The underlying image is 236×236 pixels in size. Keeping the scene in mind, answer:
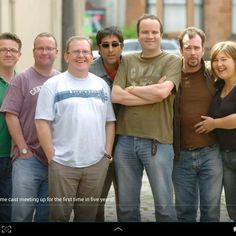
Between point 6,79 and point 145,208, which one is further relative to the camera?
point 6,79

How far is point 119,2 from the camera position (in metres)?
3.09

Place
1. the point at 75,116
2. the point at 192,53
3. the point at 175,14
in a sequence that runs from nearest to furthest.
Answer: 1. the point at 75,116
2. the point at 192,53
3. the point at 175,14

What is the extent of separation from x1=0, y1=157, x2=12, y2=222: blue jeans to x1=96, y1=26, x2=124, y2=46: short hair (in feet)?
2.03

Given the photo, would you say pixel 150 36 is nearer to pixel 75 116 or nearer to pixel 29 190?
pixel 75 116

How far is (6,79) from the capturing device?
2.86 metres

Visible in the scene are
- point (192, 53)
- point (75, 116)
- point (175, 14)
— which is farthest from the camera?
point (175, 14)

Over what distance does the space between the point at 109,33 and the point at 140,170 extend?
22.8 inches

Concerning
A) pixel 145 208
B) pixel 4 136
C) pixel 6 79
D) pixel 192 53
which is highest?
pixel 192 53

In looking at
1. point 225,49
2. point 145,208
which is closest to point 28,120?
point 145,208

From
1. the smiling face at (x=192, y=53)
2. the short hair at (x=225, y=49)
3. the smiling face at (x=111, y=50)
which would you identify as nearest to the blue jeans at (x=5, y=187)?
the smiling face at (x=111, y=50)

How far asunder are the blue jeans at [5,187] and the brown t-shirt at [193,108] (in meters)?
0.71
